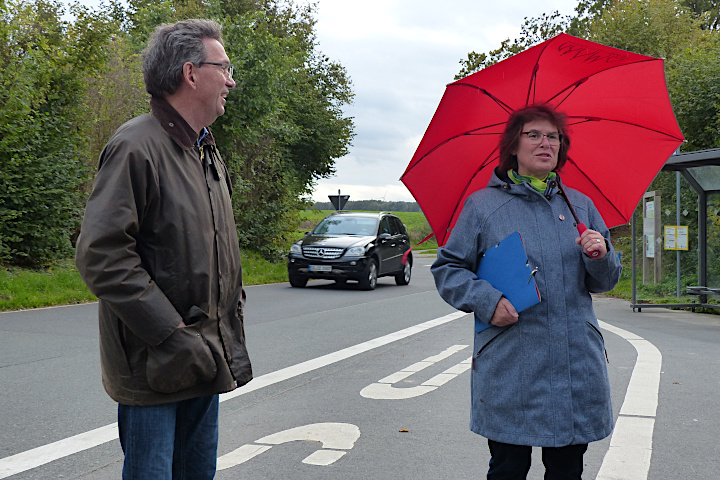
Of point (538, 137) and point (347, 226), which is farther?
point (347, 226)

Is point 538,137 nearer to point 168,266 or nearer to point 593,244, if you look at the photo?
point 593,244

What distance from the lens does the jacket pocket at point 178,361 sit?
7.79 feet

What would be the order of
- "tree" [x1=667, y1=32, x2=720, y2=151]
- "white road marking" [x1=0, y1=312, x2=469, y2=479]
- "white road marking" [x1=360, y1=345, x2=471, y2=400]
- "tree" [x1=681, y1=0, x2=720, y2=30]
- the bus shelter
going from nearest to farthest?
"white road marking" [x1=0, y1=312, x2=469, y2=479] → "white road marking" [x1=360, y1=345, x2=471, y2=400] → the bus shelter → "tree" [x1=667, y1=32, x2=720, y2=151] → "tree" [x1=681, y1=0, x2=720, y2=30]

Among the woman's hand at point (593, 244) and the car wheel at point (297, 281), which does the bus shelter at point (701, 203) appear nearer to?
the car wheel at point (297, 281)

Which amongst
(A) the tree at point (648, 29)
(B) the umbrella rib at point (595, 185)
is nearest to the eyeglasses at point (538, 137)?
(B) the umbrella rib at point (595, 185)

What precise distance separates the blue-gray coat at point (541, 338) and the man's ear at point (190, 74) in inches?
47.5

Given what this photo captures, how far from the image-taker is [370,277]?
58.1ft

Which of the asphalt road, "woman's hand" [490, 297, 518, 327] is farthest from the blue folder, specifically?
the asphalt road

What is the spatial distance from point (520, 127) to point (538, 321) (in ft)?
2.64

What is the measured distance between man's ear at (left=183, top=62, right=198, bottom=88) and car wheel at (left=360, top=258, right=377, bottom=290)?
1487cm

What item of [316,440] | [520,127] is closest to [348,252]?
[316,440]

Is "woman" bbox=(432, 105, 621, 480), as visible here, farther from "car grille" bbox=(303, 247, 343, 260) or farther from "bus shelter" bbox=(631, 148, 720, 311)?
"car grille" bbox=(303, 247, 343, 260)

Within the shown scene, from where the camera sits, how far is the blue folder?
2.91 meters

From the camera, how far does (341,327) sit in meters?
10.6
